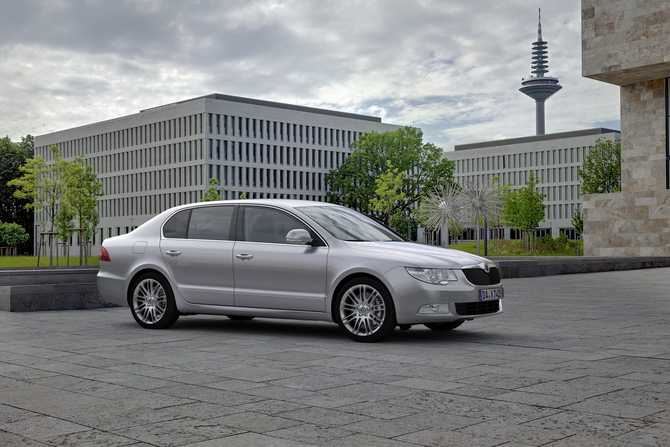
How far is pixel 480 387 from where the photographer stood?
218 inches

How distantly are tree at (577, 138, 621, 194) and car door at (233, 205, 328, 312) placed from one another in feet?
205

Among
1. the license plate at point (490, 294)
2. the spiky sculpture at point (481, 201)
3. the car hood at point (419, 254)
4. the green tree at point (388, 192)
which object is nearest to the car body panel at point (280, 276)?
the car hood at point (419, 254)

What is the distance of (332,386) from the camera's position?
563 cm

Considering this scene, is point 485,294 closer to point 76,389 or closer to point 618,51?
point 76,389

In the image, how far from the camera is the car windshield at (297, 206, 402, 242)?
873 centimetres

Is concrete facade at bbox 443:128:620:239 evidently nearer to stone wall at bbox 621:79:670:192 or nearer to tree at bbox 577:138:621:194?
tree at bbox 577:138:621:194

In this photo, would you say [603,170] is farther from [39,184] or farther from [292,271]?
[292,271]

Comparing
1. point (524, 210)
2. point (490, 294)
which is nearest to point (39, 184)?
point (524, 210)

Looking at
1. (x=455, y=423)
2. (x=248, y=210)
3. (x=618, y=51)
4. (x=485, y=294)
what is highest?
(x=618, y=51)

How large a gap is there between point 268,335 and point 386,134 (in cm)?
7757

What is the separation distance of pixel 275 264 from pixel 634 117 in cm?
3882

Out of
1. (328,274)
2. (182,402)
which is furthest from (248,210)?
(182,402)

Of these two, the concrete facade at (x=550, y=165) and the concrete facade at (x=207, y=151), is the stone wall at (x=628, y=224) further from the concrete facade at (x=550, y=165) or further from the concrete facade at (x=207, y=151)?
the concrete facade at (x=550, y=165)

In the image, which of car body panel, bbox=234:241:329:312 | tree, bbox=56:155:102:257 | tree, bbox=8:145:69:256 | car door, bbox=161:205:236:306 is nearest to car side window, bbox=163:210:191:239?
car door, bbox=161:205:236:306
